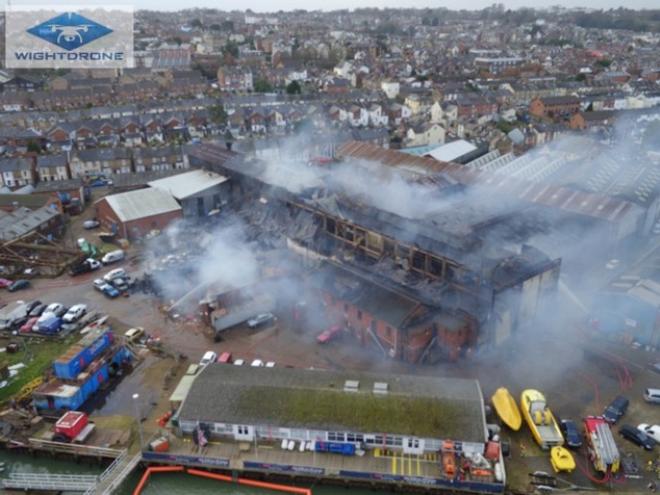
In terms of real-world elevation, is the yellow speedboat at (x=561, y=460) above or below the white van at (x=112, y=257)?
above

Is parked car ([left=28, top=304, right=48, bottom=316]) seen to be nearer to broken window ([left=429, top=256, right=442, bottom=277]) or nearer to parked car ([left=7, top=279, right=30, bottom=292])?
parked car ([left=7, top=279, right=30, bottom=292])

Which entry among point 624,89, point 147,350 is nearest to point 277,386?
point 147,350

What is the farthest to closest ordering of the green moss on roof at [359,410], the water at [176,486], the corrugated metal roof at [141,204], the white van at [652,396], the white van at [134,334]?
the corrugated metal roof at [141,204]
the white van at [134,334]
the white van at [652,396]
the water at [176,486]
the green moss on roof at [359,410]

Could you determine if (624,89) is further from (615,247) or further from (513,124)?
(615,247)

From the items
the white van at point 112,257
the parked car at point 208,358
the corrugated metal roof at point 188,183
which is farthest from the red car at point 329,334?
the corrugated metal roof at point 188,183

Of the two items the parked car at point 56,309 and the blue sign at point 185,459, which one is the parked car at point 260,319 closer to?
the blue sign at point 185,459

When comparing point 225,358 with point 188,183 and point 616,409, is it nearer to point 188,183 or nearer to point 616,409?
point 616,409

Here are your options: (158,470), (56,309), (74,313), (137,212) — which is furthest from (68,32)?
(158,470)
